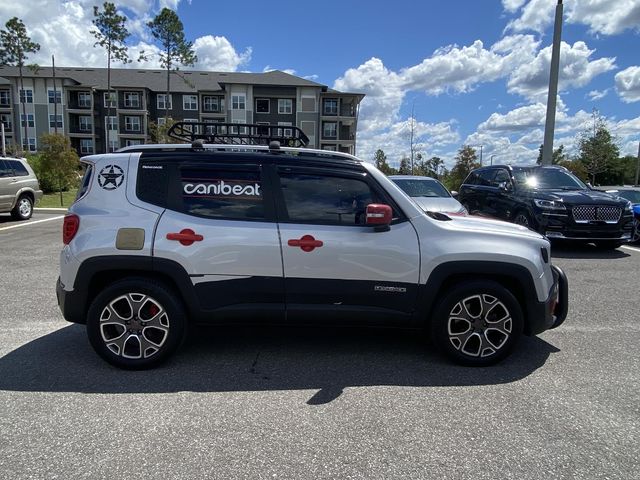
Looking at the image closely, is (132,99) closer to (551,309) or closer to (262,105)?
(262,105)

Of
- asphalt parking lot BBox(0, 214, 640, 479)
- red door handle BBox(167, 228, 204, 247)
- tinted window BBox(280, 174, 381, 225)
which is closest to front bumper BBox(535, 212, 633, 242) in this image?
asphalt parking lot BBox(0, 214, 640, 479)

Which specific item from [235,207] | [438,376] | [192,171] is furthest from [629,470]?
[192,171]

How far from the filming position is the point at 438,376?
147 inches

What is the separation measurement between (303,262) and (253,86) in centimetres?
5828

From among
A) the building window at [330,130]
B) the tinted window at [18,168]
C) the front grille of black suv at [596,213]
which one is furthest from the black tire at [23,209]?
the building window at [330,130]

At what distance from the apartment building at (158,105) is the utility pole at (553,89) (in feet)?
141

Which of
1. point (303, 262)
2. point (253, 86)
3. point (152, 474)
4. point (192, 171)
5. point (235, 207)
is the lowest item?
point (152, 474)

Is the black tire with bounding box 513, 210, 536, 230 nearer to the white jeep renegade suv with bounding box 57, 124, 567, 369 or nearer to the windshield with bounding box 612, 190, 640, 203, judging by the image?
the windshield with bounding box 612, 190, 640, 203

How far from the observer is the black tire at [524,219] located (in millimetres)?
9789

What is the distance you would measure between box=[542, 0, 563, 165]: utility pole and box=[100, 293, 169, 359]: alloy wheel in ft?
52.6

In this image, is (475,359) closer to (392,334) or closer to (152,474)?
(392,334)

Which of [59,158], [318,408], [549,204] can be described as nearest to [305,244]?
[318,408]

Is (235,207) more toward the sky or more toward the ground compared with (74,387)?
more toward the sky

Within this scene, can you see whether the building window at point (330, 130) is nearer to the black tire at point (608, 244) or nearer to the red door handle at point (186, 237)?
the black tire at point (608, 244)
